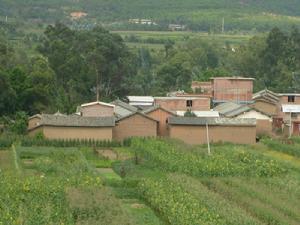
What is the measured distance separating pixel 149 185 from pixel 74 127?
55.2 ft

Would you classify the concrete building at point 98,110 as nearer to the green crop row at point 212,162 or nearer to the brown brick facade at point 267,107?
the green crop row at point 212,162

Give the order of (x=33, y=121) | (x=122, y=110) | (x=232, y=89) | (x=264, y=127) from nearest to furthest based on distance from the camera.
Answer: (x=33, y=121) → (x=264, y=127) → (x=122, y=110) → (x=232, y=89)

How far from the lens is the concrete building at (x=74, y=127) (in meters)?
46.9

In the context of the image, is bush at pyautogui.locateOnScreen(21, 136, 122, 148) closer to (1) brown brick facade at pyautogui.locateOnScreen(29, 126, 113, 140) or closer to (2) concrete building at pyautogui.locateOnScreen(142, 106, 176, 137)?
(1) brown brick facade at pyautogui.locateOnScreen(29, 126, 113, 140)

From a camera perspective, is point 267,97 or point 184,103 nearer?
point 184,103

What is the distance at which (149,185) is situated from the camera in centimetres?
3070

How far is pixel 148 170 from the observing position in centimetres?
3709

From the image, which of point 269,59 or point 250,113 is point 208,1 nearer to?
point 269,59

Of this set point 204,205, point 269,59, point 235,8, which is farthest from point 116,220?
point 235,8

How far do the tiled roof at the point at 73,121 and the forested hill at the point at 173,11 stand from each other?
288ft

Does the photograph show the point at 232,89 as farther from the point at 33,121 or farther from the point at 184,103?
the point at 33,121

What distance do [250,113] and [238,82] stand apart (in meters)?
8.05

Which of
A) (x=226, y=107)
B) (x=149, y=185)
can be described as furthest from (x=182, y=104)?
(x=149, y=185)

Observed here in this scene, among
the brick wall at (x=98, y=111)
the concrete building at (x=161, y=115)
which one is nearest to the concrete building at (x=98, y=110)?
the brick wall at (x=98, y=111)
